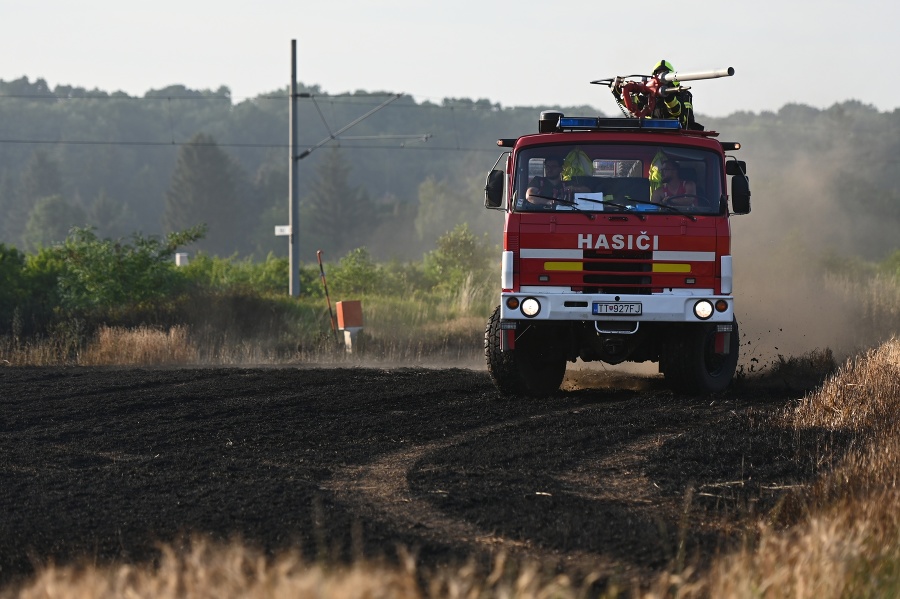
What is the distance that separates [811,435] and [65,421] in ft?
23.7

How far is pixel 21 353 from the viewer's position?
70.3 feet

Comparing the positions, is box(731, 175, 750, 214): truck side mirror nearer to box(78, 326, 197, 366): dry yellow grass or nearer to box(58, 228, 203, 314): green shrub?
box(78, 326, 197, 366): dry yellow grass

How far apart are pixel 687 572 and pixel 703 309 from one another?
8708mm

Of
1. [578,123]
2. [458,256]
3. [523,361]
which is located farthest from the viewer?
[458,256]

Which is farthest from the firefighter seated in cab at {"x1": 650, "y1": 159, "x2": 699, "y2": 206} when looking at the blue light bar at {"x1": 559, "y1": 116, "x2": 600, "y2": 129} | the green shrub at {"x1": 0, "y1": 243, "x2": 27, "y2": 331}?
the green shrub at {"x1": 0, "y1": 243, "x2": 27, "y2": 331}

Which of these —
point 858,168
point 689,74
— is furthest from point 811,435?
point 858,168

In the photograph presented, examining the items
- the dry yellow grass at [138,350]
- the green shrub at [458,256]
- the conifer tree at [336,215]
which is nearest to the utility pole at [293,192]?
the green shrub at [458,256]

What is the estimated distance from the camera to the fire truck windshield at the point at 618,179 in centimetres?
1383

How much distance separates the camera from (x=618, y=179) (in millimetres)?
13969

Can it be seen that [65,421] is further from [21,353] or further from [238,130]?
[238,130]

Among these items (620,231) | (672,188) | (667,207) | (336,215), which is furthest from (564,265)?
(336,215)

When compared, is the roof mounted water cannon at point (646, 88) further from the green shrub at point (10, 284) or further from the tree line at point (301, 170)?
the tree line at point (301, 170)

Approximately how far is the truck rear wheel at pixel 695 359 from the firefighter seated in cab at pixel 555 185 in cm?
200

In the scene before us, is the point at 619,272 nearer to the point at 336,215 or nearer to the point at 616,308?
the point at 616,308
